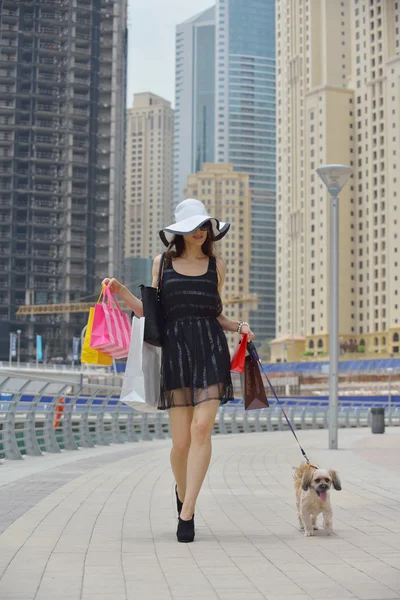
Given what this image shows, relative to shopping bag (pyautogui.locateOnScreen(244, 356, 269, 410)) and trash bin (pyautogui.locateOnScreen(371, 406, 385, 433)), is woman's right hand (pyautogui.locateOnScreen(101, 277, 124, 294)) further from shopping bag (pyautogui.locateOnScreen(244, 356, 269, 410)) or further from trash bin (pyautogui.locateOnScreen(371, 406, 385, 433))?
trash bin (pyautogui.locateOnScreen(371, 406, 385, 433))

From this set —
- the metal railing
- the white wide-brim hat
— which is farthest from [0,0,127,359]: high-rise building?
the white wide-brim hat

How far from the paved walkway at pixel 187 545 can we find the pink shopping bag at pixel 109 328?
1.39 metres

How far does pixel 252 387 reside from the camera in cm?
712

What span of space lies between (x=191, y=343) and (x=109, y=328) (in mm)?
1403

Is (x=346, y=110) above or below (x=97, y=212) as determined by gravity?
above

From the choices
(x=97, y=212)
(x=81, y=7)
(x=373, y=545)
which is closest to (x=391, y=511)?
(x=373, y=545)

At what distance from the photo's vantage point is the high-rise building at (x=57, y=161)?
111750 millimetres

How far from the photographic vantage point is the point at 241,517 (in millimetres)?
8039

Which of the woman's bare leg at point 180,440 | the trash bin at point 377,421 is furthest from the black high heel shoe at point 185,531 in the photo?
the trash bin at point 377,421

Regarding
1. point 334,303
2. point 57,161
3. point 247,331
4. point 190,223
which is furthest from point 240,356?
point 57,161

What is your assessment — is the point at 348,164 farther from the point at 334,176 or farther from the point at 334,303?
the point at 334,303

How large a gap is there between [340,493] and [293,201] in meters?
132

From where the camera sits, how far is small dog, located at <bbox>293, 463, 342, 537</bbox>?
6.68 m

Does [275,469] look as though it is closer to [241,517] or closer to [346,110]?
[241,517]
